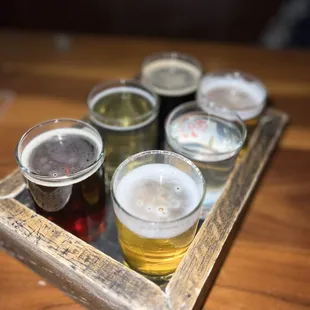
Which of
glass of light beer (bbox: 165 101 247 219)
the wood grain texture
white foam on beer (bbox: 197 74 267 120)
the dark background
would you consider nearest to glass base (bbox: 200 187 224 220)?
glass of light beer (bbox: 165 101 247 219)

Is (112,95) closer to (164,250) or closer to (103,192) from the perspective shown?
(103,192)

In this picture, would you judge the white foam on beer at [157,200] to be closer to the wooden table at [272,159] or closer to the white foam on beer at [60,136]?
the white foam on beer at [60,136]

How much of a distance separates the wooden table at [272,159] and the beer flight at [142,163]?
0.14 m

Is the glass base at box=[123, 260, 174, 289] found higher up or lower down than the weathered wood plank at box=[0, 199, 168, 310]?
lower down

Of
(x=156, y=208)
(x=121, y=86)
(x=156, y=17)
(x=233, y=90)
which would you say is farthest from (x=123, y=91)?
(x=156, y=17)

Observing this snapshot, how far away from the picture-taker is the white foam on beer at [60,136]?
70 cm

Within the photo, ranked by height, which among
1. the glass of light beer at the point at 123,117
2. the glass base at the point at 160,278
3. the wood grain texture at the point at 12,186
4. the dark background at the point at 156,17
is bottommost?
the dark background at the point at 156,17

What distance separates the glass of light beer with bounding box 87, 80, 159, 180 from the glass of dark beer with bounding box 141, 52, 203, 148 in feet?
0.12

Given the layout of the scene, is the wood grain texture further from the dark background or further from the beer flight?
the dark background

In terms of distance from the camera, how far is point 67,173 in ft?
2.38

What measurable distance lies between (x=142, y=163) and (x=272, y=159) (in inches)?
16.4

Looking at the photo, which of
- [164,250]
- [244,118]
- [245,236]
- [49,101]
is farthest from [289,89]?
[164,250]

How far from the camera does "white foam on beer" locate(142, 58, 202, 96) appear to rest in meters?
0.98

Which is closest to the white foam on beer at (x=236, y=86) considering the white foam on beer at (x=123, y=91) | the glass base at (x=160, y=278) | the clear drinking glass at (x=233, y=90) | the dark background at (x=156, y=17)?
the clear drinking glass at (x=233, y=90)
